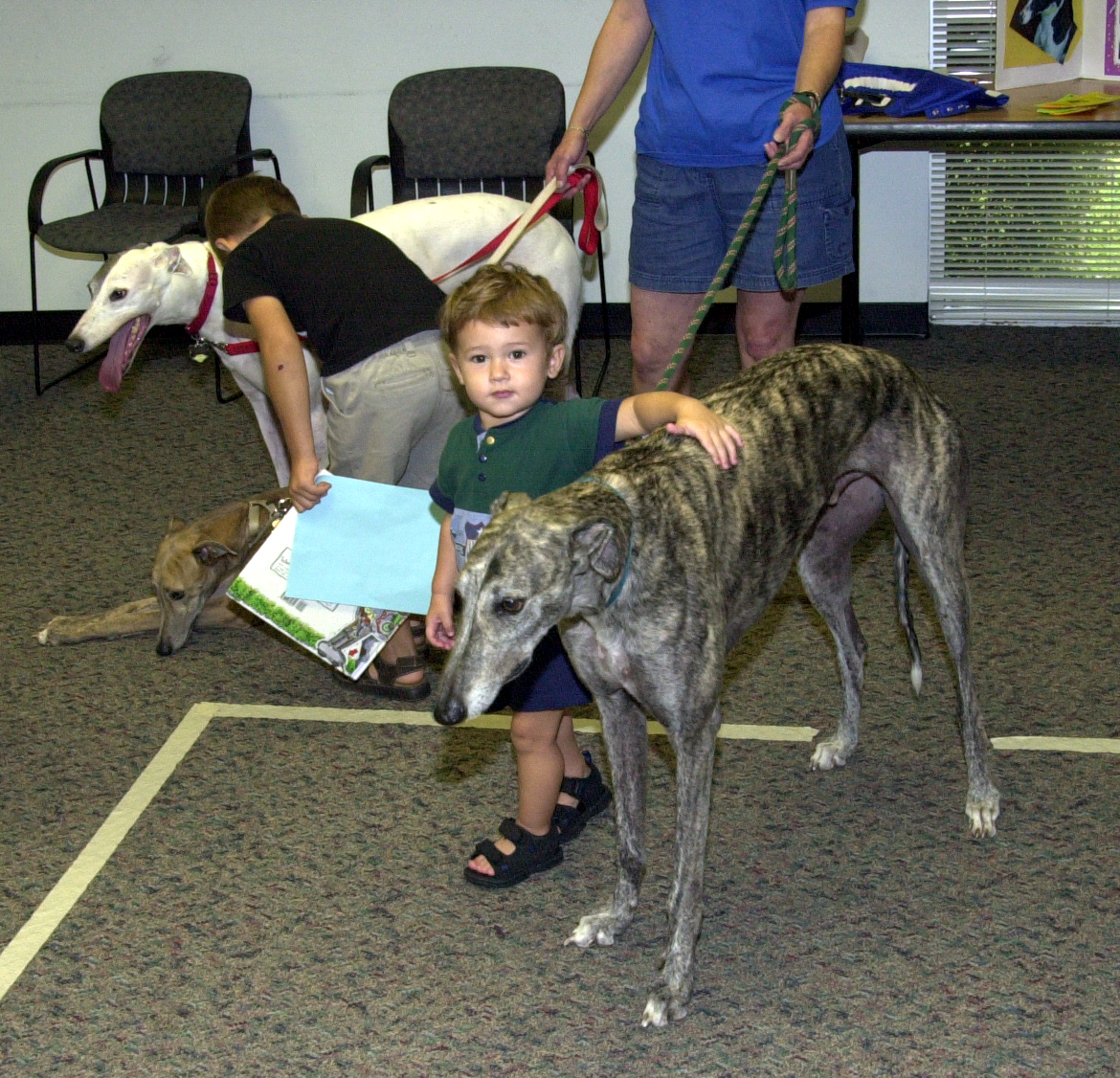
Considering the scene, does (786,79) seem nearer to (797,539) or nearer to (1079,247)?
(797,539)

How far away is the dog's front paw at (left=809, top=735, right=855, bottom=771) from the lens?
2.89 metres

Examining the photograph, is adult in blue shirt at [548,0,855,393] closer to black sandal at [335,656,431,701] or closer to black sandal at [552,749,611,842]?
black sandal at [335,656,431,701]

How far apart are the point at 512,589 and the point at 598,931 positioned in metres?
0.84

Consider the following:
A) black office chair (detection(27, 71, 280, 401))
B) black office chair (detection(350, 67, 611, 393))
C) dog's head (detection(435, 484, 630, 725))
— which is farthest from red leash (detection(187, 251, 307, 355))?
dog's head (detection(435, 484, 630, 725))

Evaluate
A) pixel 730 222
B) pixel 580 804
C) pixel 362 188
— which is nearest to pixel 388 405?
pixel 730 222

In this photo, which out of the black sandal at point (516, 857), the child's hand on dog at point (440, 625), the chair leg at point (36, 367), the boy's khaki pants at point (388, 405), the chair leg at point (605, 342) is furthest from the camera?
the chair leg at point (36, 367)

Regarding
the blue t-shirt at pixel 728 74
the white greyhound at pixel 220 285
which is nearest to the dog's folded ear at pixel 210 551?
the white greyhound at pixel 220 285

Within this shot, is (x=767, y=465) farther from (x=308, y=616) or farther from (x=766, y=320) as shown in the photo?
(x=308, y=616)

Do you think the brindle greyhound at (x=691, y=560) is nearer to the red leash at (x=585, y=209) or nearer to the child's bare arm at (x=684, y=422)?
the child's bare arm at (x=684, y=422)

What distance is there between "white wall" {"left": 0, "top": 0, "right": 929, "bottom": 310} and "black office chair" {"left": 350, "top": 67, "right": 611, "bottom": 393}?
25.2 inches

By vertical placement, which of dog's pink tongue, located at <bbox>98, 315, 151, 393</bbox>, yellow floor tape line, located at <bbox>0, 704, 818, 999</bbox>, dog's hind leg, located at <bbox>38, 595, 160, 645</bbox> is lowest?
yellow floor tape line, located at <bbox>0, 704, 818, 999</bbox>

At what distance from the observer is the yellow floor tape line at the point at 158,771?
2.46 m

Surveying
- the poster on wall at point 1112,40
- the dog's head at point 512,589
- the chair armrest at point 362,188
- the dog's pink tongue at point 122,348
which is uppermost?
the poster on wall at point 1112,40

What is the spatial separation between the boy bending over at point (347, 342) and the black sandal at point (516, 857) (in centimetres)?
78
